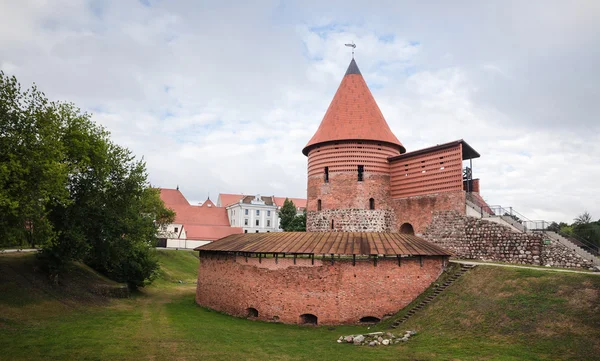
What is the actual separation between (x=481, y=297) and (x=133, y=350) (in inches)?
442

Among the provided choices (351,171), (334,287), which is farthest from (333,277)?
(351,171)

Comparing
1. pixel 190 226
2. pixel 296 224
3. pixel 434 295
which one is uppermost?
pixel 296 224

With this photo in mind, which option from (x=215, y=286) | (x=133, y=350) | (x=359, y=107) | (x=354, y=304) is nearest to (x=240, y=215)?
(x=359, y=107)

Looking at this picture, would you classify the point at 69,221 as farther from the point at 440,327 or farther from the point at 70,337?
the point at 440,327

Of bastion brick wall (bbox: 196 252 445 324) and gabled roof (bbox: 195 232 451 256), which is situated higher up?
gabled roof (bbox: 195 232 451 256)

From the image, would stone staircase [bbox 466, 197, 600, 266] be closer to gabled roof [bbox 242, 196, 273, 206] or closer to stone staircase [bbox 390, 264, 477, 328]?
stone staircase [bbox 390, 264, 477, 328]

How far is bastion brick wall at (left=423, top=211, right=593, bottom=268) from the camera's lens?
1781 cm

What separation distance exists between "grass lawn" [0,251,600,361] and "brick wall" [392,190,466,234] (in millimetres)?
5820

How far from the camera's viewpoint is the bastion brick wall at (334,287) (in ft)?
54.9

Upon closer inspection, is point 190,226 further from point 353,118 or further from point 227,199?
point 353,118

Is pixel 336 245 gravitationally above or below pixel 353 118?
below

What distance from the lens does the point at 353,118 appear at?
2708 centimetres

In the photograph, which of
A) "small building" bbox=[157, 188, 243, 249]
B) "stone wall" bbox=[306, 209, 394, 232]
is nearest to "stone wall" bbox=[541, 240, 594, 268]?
"stone wall" bbox=[306, 209, 394, 232]

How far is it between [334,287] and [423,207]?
916cm
